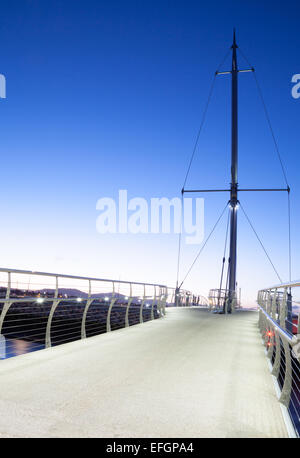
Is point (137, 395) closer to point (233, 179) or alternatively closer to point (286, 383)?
point (286, 383)

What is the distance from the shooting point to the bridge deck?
2445 millimetres

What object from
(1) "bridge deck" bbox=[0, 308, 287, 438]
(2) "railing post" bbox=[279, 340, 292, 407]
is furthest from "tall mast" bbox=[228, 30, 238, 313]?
(2) "railing post" bbox=[279, 340, 292, 407]

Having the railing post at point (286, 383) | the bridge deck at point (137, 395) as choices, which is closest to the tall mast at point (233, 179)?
the bridge deck at point (137, 395)

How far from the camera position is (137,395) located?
3191 mm

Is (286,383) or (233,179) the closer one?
(286,383)

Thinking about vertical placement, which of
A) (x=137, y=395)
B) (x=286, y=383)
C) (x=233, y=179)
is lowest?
(x=137, y=395)

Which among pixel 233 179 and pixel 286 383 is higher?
pixel 233 179

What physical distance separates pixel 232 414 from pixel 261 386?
1.12 meters

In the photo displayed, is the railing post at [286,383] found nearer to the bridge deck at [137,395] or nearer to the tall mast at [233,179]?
the bridge deck at [137,395]

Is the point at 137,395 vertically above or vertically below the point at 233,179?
below

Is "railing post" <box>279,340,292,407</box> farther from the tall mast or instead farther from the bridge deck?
the tall mast

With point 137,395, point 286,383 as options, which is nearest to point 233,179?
point 286,383

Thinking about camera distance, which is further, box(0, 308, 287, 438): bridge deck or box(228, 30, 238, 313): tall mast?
box(228, 30, 238, 313): tall mast
